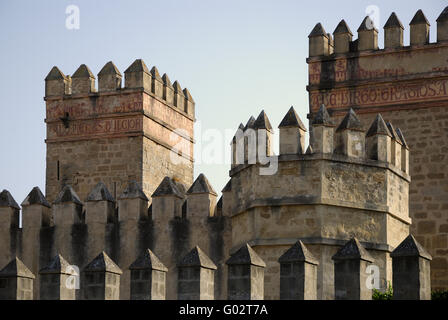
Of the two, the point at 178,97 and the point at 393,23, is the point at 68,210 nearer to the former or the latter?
the point at 393,23

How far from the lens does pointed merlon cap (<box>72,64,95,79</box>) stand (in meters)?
28.1

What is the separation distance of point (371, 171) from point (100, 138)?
9684mm

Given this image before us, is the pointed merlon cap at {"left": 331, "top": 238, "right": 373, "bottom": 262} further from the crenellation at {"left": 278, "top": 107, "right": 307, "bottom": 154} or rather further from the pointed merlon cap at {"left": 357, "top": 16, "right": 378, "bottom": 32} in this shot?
the pointed merlon cap at {"left": 357, "top": 16, "right": 378, "bottom": 32}

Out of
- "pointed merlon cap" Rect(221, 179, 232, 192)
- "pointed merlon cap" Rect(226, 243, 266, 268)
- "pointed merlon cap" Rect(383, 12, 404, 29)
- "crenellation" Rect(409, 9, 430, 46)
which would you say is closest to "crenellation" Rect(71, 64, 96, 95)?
"pointed merlon cap" Rect(383, 12, 404, 29)

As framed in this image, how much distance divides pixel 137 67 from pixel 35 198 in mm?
6199

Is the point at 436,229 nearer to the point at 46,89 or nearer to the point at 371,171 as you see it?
the point at 371,171

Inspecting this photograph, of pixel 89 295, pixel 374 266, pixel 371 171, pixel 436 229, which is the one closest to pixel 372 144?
pixel 371 171

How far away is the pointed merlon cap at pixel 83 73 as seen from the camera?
92.1ft

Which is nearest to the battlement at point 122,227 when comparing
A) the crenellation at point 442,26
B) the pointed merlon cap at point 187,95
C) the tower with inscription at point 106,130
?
the tower with inscription at point 106,130

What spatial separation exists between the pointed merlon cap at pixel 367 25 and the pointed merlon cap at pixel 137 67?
19.0 ft

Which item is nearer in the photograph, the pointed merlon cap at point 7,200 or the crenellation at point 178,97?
the pointed merlon cap at point 7,200

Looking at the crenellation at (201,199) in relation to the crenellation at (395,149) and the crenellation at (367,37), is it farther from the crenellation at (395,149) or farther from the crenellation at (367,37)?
the crenellation at (367,37)

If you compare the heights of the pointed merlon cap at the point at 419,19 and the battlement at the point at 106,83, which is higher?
the pointed merlon cap at the point at 419,19

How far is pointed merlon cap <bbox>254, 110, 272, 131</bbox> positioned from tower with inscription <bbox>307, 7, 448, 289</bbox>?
13.8ft
